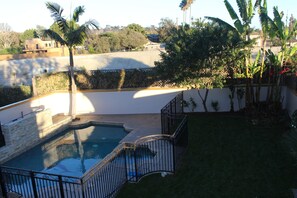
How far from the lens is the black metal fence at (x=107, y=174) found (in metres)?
6.15

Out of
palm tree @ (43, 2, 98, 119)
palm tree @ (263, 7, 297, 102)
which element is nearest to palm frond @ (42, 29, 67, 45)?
palm tree @ (43, 2, 98, 119)

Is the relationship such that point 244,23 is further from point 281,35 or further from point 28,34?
point 28,34

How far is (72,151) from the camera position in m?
11.4

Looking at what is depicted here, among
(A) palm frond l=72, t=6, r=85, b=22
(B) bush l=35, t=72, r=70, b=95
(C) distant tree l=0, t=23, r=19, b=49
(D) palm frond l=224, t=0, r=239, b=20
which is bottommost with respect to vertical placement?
(B) bush l=35, t=72, r=70, b=95

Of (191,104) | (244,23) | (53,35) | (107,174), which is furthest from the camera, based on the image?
(191,104)

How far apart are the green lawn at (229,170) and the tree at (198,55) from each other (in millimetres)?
2310

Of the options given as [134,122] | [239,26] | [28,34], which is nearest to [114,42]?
[134,122]

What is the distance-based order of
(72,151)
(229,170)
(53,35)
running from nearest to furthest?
1. (229,170)
2. (72,151)
3. (53,35)

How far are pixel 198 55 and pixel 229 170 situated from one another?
4916mm

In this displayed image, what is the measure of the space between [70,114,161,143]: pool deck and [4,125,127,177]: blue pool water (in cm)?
38

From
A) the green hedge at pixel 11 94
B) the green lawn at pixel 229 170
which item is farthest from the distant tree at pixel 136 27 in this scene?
the green lawn at pixel 229 170

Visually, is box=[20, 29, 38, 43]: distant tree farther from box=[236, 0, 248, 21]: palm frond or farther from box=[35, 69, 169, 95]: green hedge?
box=[236, 0, 248, 21]: palm frond

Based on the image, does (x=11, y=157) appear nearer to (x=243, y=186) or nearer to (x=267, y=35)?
(x=243, y=186)

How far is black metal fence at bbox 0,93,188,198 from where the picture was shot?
615 centimetres
